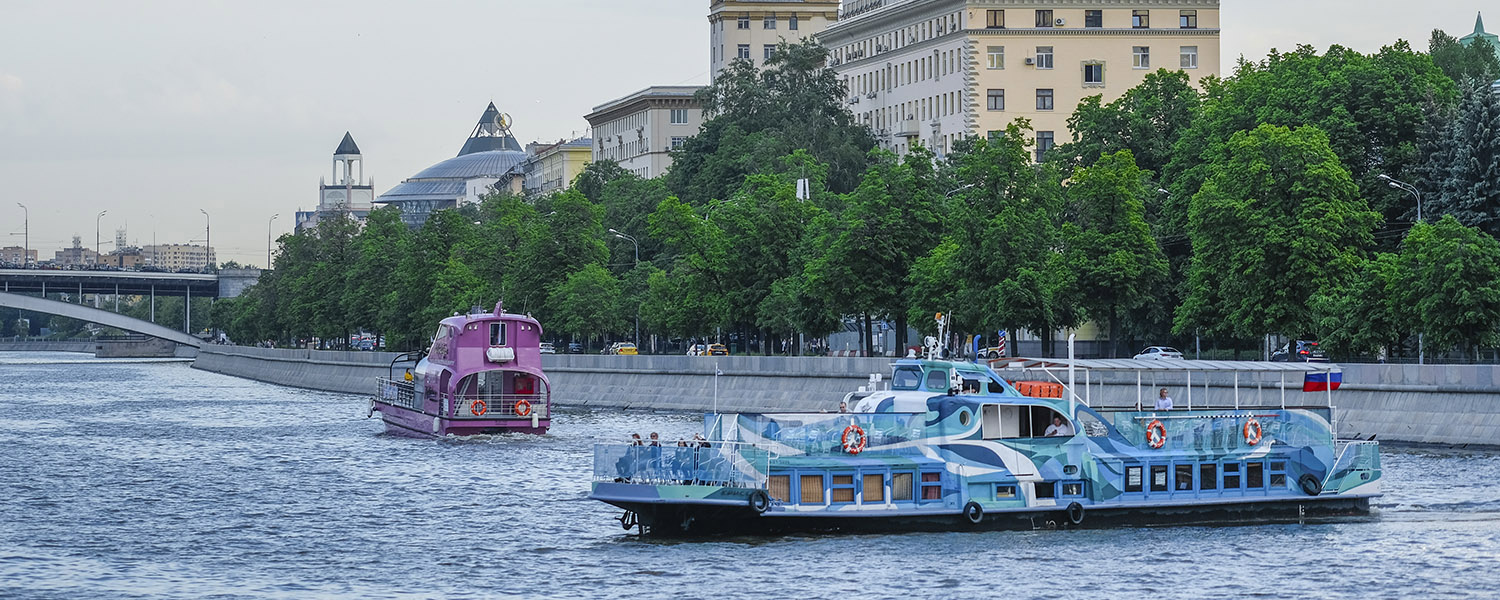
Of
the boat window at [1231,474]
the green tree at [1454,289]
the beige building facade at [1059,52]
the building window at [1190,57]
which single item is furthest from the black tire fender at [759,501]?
the building window at [1190,57]

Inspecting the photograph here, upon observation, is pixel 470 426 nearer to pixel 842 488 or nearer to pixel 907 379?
pixel 907 379

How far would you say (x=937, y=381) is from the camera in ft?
162

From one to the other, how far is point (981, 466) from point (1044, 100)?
11378 cm

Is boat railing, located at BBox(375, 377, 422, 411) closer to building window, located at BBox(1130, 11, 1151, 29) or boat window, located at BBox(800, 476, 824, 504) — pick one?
boat window, located at BBox(800, 476, 824, 504)

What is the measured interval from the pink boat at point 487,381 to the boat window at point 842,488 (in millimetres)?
36972

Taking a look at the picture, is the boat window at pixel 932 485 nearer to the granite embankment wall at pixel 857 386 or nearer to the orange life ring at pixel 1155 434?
the orange life ring at pixel 1155 434

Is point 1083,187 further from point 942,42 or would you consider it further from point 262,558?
point 942,42

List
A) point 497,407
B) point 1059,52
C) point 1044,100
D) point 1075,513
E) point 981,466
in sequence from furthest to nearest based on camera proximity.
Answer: point 1059,52 < point 1044,100 < point 497,407 < point 1075,513 < point 981,466

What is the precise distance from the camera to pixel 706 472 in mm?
46594

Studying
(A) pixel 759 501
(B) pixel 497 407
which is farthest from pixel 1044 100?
(A) pixel 759 501

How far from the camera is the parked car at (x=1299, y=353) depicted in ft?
272

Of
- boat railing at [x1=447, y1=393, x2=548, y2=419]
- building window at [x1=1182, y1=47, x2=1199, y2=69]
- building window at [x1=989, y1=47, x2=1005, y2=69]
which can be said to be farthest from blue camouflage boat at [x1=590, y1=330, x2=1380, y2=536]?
building window at [x1=1182, y1=47, x2=1199, y2=69]

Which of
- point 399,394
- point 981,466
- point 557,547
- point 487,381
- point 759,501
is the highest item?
point 487,381

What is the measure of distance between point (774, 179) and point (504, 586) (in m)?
77.3
